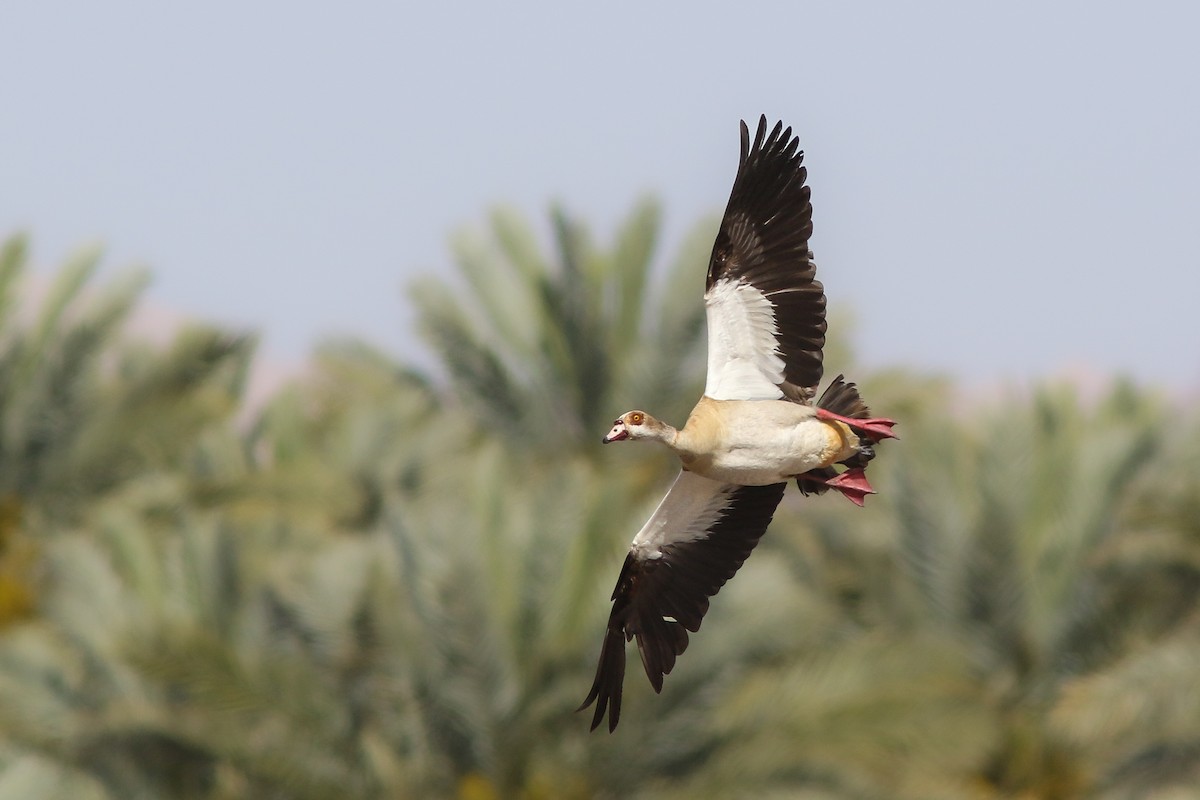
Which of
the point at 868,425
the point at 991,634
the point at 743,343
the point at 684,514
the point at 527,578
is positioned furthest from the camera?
the point at 991,634

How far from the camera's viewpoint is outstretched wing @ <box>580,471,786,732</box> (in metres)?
9.07

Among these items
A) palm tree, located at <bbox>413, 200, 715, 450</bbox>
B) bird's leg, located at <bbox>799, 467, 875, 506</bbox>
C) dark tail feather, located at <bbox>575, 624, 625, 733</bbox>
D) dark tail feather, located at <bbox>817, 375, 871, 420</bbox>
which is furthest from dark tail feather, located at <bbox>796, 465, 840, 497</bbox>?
palm tree, located at <bbox>413, 200, 715, 450</bbox>

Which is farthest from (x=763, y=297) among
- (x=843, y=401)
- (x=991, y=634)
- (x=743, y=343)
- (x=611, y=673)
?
(x=991, y=634)

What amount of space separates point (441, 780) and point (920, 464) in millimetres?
5420

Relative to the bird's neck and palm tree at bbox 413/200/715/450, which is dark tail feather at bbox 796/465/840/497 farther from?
palm tree at bbox 413/200/715/450

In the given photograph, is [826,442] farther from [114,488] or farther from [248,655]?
[114,488]

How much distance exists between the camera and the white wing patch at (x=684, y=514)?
8.85 metres

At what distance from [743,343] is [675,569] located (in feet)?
4.61

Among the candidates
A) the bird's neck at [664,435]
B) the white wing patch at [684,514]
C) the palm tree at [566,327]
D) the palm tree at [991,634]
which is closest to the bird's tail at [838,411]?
the white wing patch at [684,514]

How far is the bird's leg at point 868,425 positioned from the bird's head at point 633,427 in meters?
0.79

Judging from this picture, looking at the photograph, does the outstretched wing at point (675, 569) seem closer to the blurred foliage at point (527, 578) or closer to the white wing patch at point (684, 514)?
the white wing patch at point (684, 514)

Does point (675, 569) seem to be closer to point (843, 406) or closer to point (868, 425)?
point (843, 406)

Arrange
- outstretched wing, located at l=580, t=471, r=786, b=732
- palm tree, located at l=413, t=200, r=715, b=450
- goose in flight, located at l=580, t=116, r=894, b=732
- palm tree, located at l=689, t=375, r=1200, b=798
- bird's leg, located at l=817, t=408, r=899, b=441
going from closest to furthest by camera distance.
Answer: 1. goose in flight, located at l=580, t=116, r=894, b=732
2. bird's leg, located at l=817, t=408, r=899, b=441
3. outstretched wing, located at l=580, t=471, r=786, b=732
4. palm tree, located at l=689, t=375, r=1200, b=798
5. palm tree, located at l=413, t=200, r=715, b=450

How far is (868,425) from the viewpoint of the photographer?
26.7 feet
